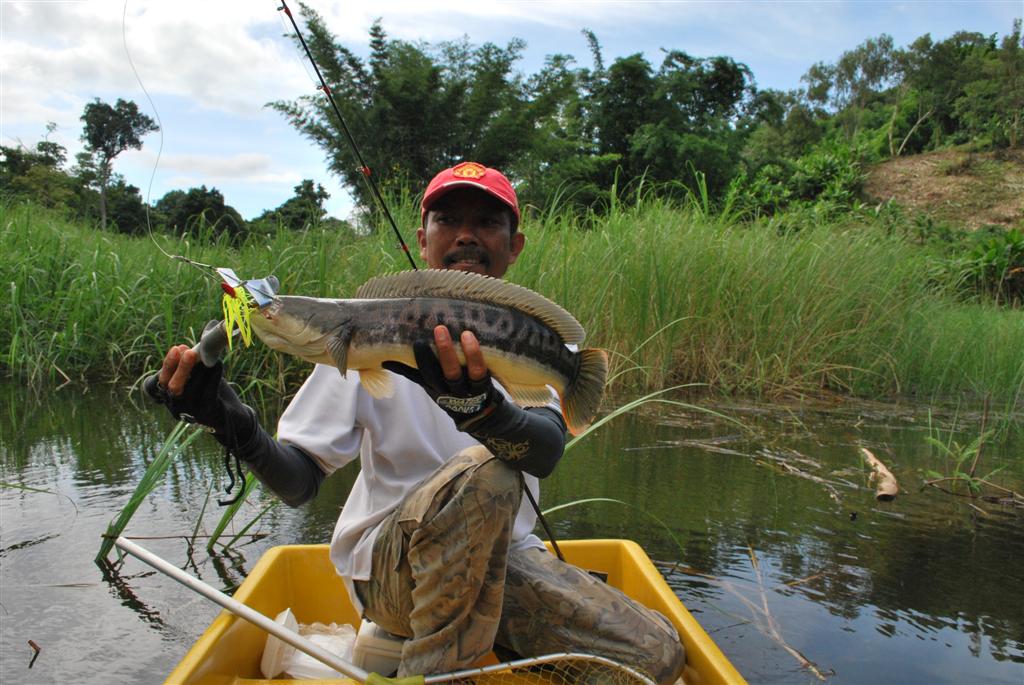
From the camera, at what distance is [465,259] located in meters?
2.33

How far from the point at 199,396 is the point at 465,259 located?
0.86 metres

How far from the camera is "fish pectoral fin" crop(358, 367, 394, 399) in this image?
1.74m

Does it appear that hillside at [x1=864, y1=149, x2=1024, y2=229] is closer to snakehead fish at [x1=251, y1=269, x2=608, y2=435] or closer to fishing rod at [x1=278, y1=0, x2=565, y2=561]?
fishing rod at [x1=278, y1=0, x2=565, y2=561]

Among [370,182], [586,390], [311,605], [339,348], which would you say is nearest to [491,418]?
[586,390]

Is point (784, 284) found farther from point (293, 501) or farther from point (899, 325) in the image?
point (293, 501)

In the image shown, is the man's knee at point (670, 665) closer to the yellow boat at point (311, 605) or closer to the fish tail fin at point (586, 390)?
the yellow boat at point (311, 605)

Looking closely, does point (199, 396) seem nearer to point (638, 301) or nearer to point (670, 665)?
point (670, 665)

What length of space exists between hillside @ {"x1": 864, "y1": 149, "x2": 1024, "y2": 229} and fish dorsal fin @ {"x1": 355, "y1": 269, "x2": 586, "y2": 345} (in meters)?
25.6

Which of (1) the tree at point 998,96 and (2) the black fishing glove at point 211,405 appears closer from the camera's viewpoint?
(2) the black fishing glove at point 211,405

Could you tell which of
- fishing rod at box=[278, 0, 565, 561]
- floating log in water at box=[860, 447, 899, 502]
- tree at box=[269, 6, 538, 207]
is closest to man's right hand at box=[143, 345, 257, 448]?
fishing rod at box=[278, 0, 565, 561]

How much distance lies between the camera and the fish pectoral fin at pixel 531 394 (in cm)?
184

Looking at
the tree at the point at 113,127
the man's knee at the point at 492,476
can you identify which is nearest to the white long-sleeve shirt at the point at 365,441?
the man's knee at the point at 492,476

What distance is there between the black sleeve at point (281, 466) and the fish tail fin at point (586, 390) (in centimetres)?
72

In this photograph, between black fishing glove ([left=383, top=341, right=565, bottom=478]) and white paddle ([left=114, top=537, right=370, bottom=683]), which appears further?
white paddle ([left=114, top=537, right=370, bottom=683])
